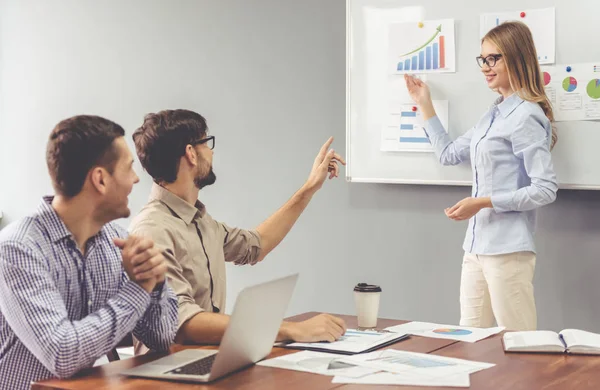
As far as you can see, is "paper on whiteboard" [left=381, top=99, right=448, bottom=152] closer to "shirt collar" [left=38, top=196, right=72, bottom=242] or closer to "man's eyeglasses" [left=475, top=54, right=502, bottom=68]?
"man's eyeglasses" [left=475, top=54, right=502, bottom=68]

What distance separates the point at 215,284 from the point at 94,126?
0.70m

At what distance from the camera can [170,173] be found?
7.73 ft

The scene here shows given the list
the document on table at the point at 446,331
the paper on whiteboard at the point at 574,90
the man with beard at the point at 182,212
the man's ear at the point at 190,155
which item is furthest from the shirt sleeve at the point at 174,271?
the paper on whiteboard at the point at 574,90

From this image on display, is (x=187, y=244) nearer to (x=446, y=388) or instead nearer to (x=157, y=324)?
(x=157, y=324)

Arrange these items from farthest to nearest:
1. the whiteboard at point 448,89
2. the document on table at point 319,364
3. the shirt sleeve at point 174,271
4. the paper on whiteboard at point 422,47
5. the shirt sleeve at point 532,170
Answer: the paper on whiteboard at point 422,47 → the whiteboard at point 448,89 → the shirt sleeve at point 532,170 → the shirt sleeve at point 174,271 → the document on table at point 319,364

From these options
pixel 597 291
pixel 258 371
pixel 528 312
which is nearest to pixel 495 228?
pixel 528 312

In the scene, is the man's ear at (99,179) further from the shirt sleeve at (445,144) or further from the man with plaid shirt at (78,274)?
the shirt sleeve at (445,144)

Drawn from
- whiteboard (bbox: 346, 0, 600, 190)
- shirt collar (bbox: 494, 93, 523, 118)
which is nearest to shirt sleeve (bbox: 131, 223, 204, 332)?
shirt collar (bbox: 494, 93, 523, 118)

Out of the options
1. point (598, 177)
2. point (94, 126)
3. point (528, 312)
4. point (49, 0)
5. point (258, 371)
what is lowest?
point (528, 312)

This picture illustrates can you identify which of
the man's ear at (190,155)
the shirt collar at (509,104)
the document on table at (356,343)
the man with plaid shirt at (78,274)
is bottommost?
the document on table at (356,343)

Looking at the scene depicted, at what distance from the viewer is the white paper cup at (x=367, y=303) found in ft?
7.09

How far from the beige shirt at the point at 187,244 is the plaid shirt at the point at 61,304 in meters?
0.19

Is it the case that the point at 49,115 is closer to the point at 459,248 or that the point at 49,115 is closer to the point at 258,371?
the point at 459,248

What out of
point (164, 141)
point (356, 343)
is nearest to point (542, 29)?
point (164, 141)
